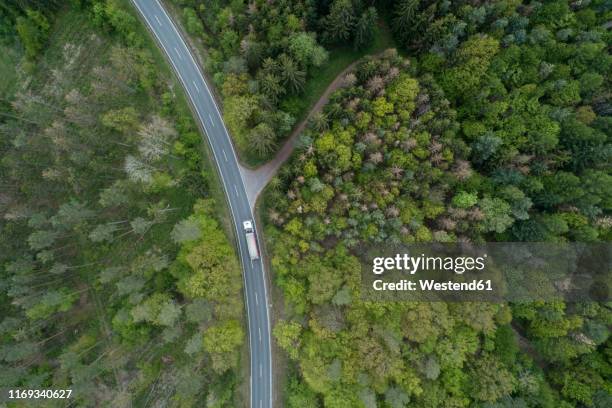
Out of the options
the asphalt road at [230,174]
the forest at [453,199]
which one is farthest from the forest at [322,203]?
the asphalt road at [230,174]

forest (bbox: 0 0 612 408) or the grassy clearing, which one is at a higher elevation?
the grassy clearing

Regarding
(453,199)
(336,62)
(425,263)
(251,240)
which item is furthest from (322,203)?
(336,62)

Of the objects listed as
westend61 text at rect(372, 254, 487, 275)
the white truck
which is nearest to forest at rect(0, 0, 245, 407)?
the white truck

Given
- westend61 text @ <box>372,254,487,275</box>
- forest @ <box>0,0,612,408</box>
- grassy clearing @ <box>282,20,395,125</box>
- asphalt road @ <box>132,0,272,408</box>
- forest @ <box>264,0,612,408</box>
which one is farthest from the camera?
grassy clearing @ <box>282,20,395,125</box>

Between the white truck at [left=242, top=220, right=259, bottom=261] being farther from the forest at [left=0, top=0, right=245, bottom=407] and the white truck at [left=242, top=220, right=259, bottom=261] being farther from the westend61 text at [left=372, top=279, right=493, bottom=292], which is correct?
the westend61 text at [left=372, top=279, right=493, bottom=292]

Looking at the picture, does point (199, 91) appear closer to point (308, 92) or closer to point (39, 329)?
point (308, 92)

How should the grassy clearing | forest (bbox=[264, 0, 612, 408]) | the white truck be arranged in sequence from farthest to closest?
1. the grassy clearing
2. the white truck
3. forest (bbox=[264, 0, 612, 408])

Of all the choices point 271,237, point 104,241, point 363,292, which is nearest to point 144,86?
point 104,241
